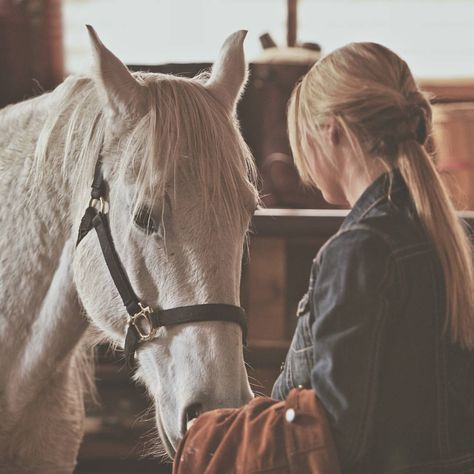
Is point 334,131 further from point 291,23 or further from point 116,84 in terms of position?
point 291,23

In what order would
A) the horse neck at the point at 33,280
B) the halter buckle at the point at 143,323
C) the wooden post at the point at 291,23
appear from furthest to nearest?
the wooden post at the point at 291,23, the horse neck at the point at 33,280, the halter buckle at the point at 143,323

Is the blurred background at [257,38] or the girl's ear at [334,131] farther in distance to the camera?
the blurred background at [257,38]

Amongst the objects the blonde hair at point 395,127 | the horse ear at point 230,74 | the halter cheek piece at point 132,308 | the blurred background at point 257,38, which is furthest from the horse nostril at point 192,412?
the blurred background at point 257,38

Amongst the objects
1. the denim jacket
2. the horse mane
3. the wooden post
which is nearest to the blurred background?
the wooden post

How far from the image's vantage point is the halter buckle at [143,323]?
1031 mm

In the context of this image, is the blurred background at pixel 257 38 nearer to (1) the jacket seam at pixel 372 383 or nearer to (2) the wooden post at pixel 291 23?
(2) the wooden post at pixel 291 23

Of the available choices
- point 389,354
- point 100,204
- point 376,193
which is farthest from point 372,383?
point 100,204

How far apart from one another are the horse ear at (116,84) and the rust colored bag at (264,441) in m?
0.44

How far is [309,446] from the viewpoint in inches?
32.8

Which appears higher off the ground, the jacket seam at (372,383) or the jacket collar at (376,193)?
the jacket collar at (376,193)

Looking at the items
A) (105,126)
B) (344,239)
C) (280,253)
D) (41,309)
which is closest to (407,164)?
(344,239)

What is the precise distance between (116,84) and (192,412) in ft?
1.47

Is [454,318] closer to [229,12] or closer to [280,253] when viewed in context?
[280,253]

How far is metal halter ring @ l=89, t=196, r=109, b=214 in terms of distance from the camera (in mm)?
1078
